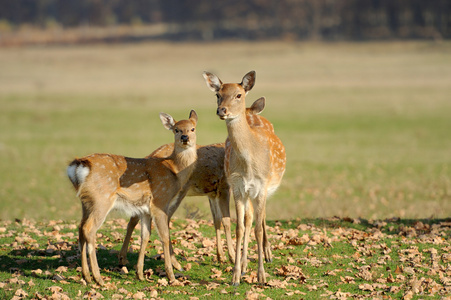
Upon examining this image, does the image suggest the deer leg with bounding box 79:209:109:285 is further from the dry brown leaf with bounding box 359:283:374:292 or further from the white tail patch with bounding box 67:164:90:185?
the dry brown leaf with bounding box 359:283:374:292

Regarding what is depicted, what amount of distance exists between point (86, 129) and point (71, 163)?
2342cm

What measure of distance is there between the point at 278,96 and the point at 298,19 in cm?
5535

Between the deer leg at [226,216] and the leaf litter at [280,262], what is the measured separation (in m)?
0.25

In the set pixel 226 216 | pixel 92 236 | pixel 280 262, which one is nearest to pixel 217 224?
pixel 226 216

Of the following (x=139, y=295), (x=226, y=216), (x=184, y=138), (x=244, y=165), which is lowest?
(x=139, y=295)

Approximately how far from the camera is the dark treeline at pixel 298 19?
285ft

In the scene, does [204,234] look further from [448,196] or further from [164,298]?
[448,196]

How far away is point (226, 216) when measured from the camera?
948cm

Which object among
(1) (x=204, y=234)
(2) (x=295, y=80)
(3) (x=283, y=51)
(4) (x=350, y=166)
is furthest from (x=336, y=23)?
(1) (x=204, y=234)

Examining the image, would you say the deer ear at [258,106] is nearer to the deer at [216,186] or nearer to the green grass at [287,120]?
the deer at [216,186]

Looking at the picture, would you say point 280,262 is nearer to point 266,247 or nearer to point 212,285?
point 266,247

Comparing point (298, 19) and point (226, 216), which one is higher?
point (298, 19)

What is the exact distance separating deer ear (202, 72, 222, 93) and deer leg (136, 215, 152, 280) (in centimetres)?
209

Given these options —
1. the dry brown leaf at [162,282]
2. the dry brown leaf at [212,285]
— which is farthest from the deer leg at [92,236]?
the dry brown leaf at [212,285]
